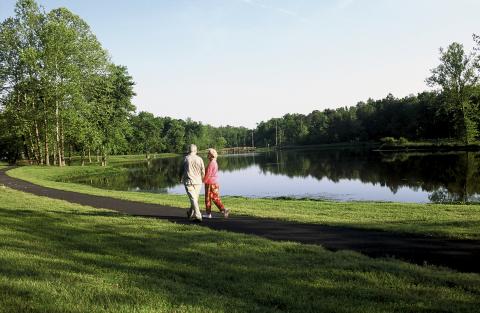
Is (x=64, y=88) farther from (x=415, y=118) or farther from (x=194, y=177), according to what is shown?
(x=415, y=118)

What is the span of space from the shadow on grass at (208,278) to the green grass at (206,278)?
0.01 metres

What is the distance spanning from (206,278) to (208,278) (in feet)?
0.10

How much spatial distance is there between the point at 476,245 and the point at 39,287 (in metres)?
7.80

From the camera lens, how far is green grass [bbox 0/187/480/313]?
512 cm

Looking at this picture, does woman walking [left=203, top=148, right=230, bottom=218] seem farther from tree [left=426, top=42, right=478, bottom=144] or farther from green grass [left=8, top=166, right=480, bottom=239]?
tree [left=426, top=42, right=478, bottom=144]

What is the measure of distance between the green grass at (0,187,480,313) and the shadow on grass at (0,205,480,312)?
15 millimetres

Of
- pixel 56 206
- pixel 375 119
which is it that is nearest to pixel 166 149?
pixel 375 119

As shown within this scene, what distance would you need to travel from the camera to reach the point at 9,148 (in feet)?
222

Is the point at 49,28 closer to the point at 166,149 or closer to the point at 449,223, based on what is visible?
the point at 449,223

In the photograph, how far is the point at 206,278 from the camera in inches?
251

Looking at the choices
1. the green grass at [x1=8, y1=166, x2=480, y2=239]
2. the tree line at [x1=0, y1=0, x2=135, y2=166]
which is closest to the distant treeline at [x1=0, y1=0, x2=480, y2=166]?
the tree line at [x1=0, y1=0, x2=135, y2=166]

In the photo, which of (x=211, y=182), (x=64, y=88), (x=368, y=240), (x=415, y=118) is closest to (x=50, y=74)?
(x=64, y=88)

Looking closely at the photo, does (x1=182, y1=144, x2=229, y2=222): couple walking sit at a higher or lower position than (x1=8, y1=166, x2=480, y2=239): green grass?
higher

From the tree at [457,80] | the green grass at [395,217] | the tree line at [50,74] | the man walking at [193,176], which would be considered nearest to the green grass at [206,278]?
the man walking at [193,176]
